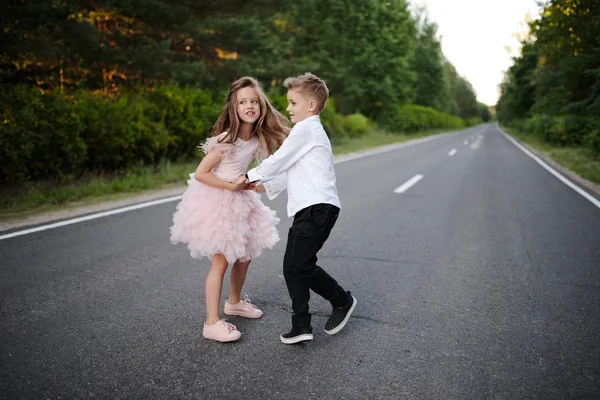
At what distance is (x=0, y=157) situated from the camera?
22.3ft

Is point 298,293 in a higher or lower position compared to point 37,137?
lower

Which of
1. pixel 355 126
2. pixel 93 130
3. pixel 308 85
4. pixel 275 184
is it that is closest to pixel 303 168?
pixel 275 184

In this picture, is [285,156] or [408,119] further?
[408,119]

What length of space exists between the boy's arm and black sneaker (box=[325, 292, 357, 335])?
1.10 meters

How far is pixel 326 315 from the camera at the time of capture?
3.31 meters

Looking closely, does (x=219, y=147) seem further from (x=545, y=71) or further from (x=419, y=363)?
(x=545, y=71)

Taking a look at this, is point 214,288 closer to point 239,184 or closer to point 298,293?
point 298,293

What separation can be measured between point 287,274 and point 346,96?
110 feet

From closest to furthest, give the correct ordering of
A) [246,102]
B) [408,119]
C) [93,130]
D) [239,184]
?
[239,184], [246,102], [93,130], [408,119]

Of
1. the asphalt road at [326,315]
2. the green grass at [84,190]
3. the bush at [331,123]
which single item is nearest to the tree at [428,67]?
the bush at [331,123]

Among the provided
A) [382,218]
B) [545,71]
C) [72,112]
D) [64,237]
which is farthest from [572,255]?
[545,71]

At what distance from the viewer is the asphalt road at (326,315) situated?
2.37 metres

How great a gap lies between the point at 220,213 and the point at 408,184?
25.9ft

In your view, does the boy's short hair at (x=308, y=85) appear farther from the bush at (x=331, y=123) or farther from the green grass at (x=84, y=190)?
the bush at (x=331, y=123)
